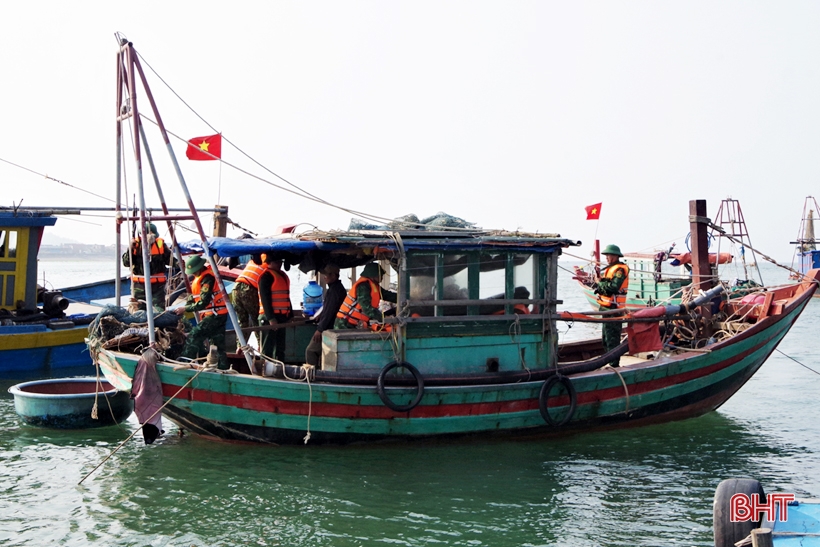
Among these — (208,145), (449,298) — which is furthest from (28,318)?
(449,298)

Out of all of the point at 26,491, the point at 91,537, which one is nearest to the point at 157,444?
the point at 26,491

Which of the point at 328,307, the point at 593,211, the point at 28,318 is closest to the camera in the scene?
the point at 328,307

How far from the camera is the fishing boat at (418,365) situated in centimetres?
941

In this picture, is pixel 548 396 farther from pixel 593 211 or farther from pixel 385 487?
pixel 593 211

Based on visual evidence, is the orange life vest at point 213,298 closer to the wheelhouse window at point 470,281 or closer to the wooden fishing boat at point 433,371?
the wooden fishing boat at point 433,371

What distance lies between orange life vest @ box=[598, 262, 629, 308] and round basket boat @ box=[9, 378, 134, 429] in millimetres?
6670

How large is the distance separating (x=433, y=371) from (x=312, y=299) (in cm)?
354

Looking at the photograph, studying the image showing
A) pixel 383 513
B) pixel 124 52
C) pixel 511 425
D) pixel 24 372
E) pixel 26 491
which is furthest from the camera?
pixel 24 372

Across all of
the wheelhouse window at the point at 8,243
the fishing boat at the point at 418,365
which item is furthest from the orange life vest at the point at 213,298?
the wheelhouse window at the point at 8,243

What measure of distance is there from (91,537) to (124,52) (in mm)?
5328

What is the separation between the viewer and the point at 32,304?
51.2 ft

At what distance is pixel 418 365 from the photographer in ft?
32.3

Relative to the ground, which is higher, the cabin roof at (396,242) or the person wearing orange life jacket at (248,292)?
the cabin roof at (396,242)

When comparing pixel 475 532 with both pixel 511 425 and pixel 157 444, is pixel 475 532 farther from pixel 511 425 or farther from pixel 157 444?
pixel 157 444
